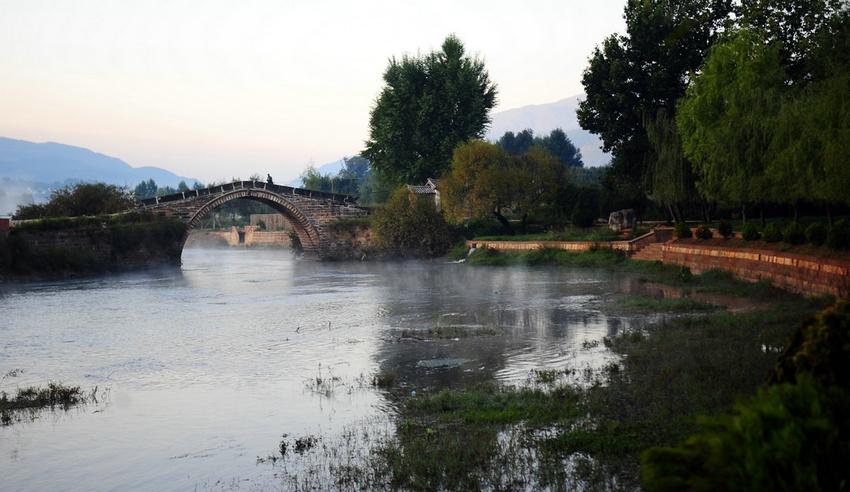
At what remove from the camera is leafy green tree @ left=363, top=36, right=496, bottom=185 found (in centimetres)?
6781

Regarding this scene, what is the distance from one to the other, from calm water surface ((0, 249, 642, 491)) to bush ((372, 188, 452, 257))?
18847mm

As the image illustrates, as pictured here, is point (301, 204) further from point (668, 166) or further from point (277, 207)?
point (668, 166)

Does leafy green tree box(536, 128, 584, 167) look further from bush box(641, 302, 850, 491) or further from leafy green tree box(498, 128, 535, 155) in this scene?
bush box(641, 302, 850, 491)

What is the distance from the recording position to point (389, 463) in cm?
865

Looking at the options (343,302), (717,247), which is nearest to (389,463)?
(343,302)

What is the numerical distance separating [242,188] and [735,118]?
39.8 m

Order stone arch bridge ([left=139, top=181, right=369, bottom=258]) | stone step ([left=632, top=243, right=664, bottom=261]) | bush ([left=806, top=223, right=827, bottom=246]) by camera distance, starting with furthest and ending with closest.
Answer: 1. stone arch bridge ([left=139, top=181, right=369, bottom=258])
2. stone step ([left=632, top=243, right=664, bottom=261])
3. bush ([left=806, top=223, right=827, bottom=246])

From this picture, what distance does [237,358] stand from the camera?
17.5 m

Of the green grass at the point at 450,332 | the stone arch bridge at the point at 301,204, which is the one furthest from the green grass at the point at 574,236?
the green grass at the point at 450,332

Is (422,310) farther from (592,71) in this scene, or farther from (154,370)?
(592,71)

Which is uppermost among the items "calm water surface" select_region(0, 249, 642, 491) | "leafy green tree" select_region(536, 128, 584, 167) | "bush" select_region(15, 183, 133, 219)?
"leafy green tree" select_region(536, 128, 584, 167)

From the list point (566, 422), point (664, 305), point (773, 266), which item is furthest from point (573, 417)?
point (773, 266)

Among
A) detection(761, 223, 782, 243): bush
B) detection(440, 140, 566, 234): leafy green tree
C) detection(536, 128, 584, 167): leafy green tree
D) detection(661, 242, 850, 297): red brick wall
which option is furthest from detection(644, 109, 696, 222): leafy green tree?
detection(536, 128, 584, 167): leafy green tree

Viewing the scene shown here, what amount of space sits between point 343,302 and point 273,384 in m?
14.9
